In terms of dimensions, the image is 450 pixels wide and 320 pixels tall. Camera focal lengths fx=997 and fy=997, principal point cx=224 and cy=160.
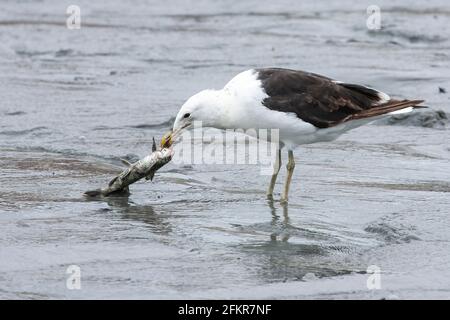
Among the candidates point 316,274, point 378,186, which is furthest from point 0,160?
point 316,274

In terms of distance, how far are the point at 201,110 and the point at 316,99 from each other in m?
1.02

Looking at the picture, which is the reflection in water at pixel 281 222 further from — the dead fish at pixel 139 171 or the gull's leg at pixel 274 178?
the dead fish at pixel 139 171

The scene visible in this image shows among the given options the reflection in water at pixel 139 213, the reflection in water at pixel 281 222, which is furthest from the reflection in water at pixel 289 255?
the reflection in water at pixel 139 213

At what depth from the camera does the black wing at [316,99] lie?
8.07 metres

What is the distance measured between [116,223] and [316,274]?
171 centimetres

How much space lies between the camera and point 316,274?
600 centimetres

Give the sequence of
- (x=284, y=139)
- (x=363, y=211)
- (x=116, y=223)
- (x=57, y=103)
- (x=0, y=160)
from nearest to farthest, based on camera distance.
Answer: (x=116, y=223), (x=363, y=211), (x=284, y=139), (x=0, y=160), (x=57, y=103)

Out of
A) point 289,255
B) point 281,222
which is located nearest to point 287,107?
point 281,222

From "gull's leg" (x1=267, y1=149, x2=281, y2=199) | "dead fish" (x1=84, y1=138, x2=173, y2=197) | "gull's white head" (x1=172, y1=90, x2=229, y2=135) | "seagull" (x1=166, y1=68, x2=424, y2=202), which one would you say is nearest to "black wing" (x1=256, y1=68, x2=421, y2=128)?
"seagull" (x1=166, y1=68, x2=424, y2=202)

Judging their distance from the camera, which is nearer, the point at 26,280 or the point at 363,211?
the point at 26,280

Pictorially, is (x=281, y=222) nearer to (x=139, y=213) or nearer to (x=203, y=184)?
(x=139, y=213)

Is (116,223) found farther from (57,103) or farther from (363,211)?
(57,103)

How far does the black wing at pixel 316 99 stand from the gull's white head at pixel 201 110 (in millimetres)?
374
